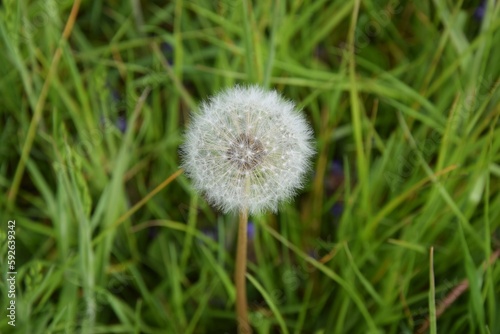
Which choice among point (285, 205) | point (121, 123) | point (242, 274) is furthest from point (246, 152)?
point (121, 123)

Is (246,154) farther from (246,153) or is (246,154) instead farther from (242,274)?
(242,274)

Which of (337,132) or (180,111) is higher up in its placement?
(180,111)

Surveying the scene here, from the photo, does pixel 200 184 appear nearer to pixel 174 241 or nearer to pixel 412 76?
pixel 174 241

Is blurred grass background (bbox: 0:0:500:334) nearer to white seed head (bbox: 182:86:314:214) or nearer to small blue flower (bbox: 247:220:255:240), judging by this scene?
small blue flower (bbox: 247:220:255:240)

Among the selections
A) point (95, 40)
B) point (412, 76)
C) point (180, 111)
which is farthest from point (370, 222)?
point (95, 40)

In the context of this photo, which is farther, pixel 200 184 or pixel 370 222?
pixel 370 222

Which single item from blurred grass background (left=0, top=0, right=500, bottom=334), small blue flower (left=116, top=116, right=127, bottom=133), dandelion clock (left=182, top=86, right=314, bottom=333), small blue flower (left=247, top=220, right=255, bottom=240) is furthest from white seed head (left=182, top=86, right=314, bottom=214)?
small blue flower (left=116, top=116, right=127, bottom=133)

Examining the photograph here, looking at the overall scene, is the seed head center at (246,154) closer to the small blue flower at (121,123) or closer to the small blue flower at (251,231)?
the small blue flower at (251,231)

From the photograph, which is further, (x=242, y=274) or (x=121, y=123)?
(x=121, y=123)
